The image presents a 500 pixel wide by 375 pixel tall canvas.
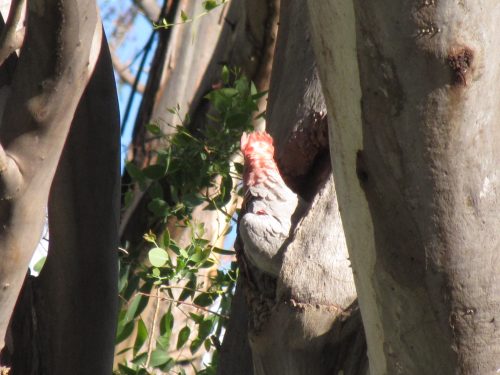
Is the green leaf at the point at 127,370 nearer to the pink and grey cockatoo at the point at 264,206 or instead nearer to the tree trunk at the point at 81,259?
the tree trunk at the point at 81,259

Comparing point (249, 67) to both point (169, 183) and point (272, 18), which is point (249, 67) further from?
point (169, 183)

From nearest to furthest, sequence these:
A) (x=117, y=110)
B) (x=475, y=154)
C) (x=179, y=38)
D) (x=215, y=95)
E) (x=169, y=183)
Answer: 1. (x=475, y=154)
2. (x=117, y=110)
3. (x=215, y=95)
4. (x=169, y=183)
5. (x=179, y=38)

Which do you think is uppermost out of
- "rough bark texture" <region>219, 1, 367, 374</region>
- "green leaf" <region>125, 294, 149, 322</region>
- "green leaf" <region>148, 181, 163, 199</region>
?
"green leaf" <region>148, 181, 163, 199</region>

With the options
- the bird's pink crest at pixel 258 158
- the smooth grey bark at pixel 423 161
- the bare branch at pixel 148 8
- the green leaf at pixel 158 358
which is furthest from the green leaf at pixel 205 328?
the bare branch at pixel 148 8

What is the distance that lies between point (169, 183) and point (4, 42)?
3.20ft

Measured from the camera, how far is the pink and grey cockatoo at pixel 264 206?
1303 mm

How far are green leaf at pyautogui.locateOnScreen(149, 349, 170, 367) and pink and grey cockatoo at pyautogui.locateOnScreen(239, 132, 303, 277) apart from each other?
2.79ft

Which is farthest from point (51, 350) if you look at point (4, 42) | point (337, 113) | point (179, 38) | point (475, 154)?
point (179, 38)

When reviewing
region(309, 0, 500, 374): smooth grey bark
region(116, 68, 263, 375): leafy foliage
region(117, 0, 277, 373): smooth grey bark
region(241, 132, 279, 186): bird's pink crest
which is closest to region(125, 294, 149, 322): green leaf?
region(116, 68, 263, 375): leafy foliage

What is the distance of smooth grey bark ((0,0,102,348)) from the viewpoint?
1.32m

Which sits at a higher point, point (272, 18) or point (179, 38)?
point (179, 38)

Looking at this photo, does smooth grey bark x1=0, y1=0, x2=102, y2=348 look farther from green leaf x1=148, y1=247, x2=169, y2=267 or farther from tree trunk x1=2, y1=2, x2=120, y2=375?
green leaf x1=148, y1=247, x2=169, y2=267

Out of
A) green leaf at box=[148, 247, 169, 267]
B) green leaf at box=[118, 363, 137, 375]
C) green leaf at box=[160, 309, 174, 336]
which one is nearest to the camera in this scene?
green leaf at box=[148, 247, 169, 267]

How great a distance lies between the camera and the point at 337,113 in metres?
0.89
